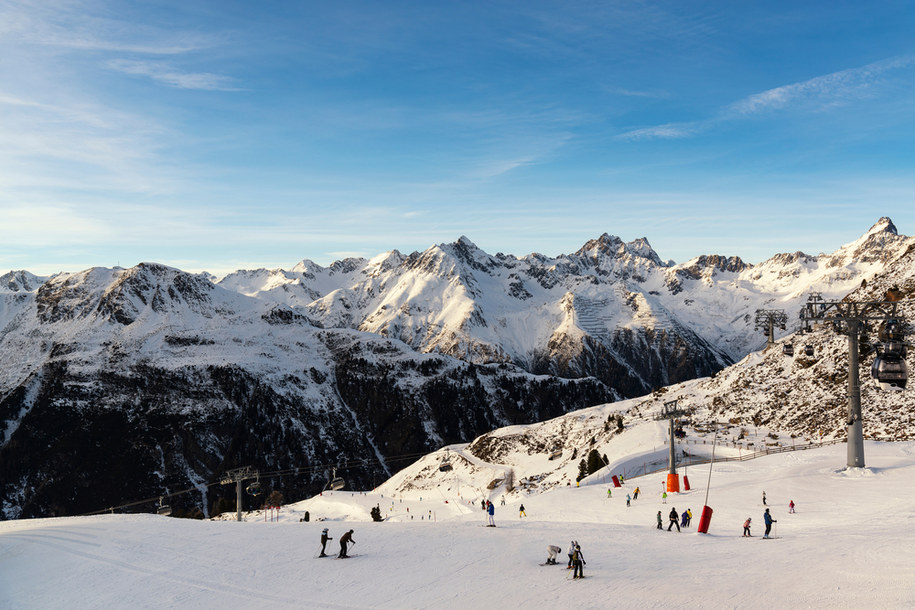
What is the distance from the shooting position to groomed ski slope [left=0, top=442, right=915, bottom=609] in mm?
25953

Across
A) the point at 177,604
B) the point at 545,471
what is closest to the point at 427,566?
the point at 177,604

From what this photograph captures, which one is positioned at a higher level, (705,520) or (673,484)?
(705,520)

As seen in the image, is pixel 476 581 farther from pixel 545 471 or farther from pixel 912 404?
pixel 545 471

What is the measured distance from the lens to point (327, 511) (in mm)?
101062

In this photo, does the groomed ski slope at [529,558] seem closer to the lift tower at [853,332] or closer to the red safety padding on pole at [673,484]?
the red safety padding on pole at [673,484]

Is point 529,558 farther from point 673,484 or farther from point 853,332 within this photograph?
point 853,332

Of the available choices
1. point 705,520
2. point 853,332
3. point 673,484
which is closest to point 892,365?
point 853,332

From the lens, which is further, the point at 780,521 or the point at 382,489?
the point at 382,489

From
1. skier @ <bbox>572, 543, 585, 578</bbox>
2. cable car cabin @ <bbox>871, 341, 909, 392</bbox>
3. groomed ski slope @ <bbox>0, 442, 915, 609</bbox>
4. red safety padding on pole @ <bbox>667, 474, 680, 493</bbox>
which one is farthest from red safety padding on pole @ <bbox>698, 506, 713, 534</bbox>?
red safety padding on pole @ <bbox>667, 474, 680, 493</bbox>

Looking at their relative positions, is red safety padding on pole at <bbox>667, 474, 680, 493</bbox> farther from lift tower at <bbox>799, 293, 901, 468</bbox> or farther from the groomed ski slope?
lift tower at <bbox>799, 293, 901, 468</bbox>

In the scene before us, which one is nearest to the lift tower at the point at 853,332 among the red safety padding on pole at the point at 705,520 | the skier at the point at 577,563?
the red safety padding on pole at the point at 705,520

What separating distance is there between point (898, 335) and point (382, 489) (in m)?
107

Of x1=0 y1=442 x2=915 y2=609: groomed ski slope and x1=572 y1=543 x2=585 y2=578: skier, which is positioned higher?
x1=572 y1=543 x2=585 y2=578: skier

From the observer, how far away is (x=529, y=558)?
32.9m
